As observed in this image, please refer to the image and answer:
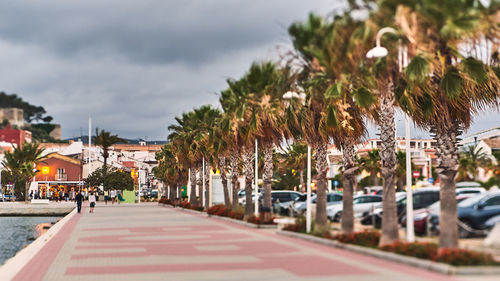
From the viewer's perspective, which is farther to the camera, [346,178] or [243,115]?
[243,115]

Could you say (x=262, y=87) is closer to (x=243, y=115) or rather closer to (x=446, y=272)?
(x=243, y=115)

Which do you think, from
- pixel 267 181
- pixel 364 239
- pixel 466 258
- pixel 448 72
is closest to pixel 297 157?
pixel 267 181

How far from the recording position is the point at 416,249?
50.5 feet

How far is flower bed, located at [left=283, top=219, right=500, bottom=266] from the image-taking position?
13508mm

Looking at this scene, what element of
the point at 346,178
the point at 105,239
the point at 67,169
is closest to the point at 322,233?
the point at 346,178

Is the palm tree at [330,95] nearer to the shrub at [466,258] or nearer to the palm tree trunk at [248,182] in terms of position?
the shrub at [466,258]

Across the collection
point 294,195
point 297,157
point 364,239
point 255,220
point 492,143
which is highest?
point 492,143

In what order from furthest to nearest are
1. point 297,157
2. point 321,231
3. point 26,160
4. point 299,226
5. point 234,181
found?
1. point 26,160
2. point 297,157
3. point 234,181
4. point 299,226
5. point 321,231

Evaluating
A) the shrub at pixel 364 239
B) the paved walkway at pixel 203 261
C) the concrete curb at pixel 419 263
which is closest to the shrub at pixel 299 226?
the paved walkway at pixel 203 261

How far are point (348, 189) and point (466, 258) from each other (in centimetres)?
994

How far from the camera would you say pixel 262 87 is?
33219 mm

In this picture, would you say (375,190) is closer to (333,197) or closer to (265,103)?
(333,197)

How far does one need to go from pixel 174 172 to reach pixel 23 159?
27591 mm

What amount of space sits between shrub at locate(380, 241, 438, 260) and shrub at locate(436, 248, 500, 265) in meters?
0.43
